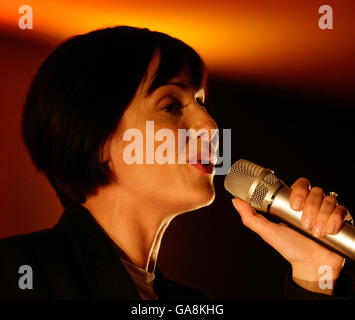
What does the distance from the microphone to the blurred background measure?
0.60 metres

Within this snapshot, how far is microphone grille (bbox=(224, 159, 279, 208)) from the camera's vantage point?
0.81m

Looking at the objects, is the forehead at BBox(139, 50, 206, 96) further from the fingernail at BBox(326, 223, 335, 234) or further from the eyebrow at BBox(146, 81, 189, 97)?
the fingernail at BBox(326, 223, 335, 234)

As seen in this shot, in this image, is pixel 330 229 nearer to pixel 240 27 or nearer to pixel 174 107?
pixel 174 107

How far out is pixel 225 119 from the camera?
1432 millimetres

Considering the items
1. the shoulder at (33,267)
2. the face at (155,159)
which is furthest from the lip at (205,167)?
the shoulder at (33,267)

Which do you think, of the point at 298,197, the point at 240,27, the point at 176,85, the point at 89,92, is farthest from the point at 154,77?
the point at 240,27

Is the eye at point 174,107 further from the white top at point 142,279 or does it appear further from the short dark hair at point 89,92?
the white top at point 142,279

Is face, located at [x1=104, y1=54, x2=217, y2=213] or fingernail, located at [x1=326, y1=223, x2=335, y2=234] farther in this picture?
face, located at [x1=104, y1=54, x2=217, y2=213]

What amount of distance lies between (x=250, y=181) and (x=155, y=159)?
0.74 feet

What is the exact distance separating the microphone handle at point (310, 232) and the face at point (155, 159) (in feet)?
0.59

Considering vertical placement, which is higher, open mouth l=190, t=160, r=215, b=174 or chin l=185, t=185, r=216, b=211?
open mouth l=190, t=160, r=215, b=174

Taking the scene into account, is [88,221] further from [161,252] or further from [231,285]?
[231,285]

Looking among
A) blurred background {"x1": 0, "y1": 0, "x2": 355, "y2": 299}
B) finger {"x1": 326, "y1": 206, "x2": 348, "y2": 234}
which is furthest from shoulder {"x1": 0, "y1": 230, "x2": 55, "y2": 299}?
finger {"x1": 326, "y1": 206, "x2": 348, "y2": 234}
